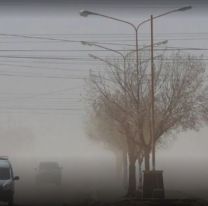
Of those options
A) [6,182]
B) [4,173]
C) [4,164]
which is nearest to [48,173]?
[4,164]

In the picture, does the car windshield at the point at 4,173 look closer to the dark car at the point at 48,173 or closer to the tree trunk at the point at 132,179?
the tree trunk at the point at 132,179

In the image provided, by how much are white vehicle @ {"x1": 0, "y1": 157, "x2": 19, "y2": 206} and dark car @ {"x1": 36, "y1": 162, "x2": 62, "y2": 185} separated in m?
24.3

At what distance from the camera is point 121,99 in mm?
53219

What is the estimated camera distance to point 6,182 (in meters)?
32.4

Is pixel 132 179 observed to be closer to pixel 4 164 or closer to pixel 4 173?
pixel 4 164

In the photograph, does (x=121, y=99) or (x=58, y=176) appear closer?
(x=121, y=99)

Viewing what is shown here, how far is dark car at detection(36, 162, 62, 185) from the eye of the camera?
193 ft

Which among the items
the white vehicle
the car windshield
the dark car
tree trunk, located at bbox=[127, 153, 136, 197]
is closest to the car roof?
the white vehicle

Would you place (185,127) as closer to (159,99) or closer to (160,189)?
(159,99)

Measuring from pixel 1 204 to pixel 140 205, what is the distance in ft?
19.5

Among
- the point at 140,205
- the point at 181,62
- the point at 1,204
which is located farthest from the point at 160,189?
the point at 181,62

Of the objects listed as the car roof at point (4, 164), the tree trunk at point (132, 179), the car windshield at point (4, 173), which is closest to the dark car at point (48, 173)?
the tree trunk at point (132, 179)

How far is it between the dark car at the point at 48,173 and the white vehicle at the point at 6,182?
24272 millimetres

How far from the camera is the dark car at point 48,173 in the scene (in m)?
58.7
